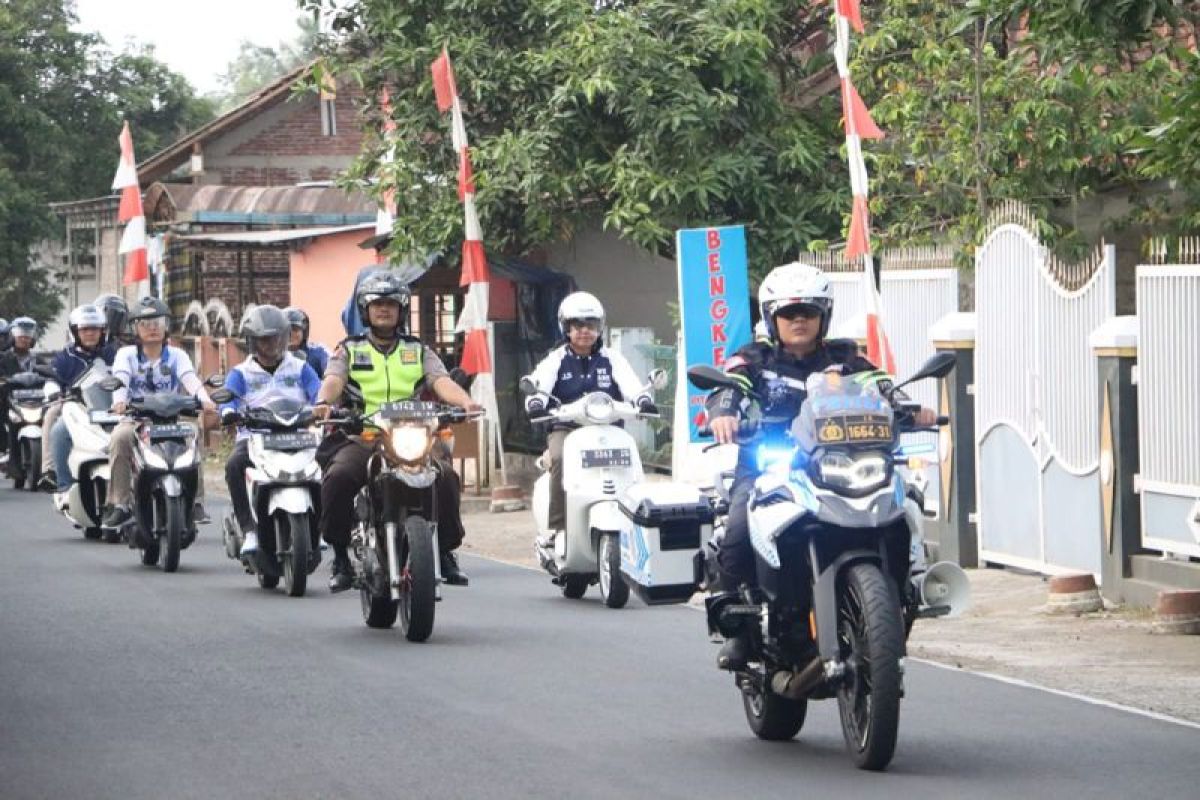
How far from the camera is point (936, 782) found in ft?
26.7

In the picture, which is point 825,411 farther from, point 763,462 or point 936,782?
point 936,782

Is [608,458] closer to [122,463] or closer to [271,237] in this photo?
[122,463]

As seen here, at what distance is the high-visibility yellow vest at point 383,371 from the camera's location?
44.0 feet

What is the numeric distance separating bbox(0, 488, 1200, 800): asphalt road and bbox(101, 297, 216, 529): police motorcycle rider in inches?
130

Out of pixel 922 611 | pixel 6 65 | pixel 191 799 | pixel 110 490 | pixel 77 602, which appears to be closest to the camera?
pixel 191 799

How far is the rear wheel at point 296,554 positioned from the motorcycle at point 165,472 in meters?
1.67

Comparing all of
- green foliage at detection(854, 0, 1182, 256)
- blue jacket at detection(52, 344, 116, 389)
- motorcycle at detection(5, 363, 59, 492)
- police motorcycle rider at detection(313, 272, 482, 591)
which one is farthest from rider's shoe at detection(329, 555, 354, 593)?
motorcycle at detection(5, 363, 59, 492)

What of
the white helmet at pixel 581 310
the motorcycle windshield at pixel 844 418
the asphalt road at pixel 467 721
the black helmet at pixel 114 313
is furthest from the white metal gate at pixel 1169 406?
the black helmet at pixel 114 313

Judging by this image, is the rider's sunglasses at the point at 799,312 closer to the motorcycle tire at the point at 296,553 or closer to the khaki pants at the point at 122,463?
the motorcycle tire at the point at 296,553

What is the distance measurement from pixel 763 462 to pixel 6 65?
4890 centimetres

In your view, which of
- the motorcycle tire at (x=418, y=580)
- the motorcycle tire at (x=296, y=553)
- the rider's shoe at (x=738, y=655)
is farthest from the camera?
the motorcycle tire at (x=296, y=553)

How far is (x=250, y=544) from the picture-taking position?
50.1ft

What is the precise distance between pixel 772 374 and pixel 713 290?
11127 mm

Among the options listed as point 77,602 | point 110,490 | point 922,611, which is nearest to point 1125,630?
point 922,611
